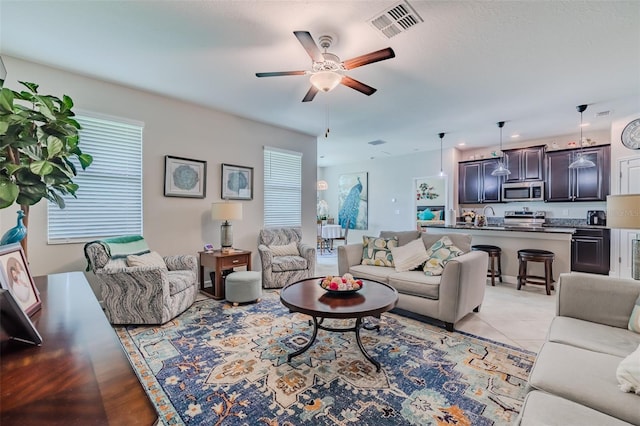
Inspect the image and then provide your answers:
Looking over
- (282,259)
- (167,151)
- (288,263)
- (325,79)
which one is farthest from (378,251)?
(167,151)

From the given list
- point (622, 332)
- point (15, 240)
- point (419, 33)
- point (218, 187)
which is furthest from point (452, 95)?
point (15, 240)

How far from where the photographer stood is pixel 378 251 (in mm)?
3734

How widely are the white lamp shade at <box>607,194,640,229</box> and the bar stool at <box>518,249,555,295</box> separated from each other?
2.10 m

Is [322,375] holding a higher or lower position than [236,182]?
lower

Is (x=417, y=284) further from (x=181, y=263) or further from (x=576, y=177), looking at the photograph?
(x=576, y=177)

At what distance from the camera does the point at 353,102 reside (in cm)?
399

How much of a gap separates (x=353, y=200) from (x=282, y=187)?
3852mm

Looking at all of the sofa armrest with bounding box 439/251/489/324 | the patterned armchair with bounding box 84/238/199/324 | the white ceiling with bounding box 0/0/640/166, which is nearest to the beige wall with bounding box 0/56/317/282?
the white ceiling with bounding box 0/0/640/166

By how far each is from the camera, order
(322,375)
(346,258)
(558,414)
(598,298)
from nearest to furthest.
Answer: (558,414) → (598,298) → (322,375) → (346,258)

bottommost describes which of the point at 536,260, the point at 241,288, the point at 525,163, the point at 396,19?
the point at 241,288

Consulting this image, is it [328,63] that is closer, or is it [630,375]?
[630,375]

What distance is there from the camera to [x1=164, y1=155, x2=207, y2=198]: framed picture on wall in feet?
12.8

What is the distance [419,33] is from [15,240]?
120 inches

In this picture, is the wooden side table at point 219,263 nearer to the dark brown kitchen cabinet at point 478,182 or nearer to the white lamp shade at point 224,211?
the white lamp shade at point 224,211
